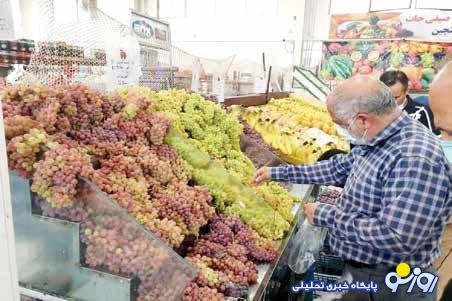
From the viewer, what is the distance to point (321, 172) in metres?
2.37

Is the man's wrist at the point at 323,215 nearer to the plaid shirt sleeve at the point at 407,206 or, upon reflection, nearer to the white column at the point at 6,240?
the plaid shirt sleeve at the point at 407,206

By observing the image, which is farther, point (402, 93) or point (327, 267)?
point (402, 93)

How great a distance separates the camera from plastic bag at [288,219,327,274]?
7.45 feet

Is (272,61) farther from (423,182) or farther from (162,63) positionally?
(423,182)

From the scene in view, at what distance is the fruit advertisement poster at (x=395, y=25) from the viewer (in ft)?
26.3

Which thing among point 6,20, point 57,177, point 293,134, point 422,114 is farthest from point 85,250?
point 422,114

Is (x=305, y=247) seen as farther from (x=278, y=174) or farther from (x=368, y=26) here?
(x=368, y=26)

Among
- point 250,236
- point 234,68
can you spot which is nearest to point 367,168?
point 250,236

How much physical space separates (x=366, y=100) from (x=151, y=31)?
1820 mm

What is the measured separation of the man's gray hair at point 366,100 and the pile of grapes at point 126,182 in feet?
2.56

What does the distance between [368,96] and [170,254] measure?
1.10 meters

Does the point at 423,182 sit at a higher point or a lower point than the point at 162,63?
lower

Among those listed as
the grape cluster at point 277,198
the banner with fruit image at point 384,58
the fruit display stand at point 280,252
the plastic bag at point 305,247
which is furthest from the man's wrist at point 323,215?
the banner with fruit image at point 384,58

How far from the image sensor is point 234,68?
255 inches
